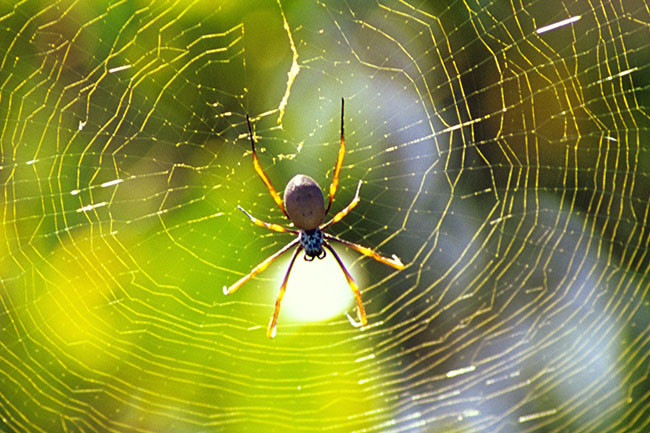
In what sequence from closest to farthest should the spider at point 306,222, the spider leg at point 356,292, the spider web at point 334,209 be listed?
the spider web at point 334,209 → the spider at point 306,222 → the spider leg at point 356,292

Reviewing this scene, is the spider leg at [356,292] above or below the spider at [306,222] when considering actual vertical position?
below

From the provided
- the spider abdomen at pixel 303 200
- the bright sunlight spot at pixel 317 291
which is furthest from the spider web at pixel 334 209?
the spider abdomen at pixel 303 200

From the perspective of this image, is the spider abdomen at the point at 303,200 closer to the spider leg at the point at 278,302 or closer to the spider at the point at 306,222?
the spider at the point at 306,222

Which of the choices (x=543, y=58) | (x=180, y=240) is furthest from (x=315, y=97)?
(x=543, y=58)

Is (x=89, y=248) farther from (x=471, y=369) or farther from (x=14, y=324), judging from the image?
(x=471, y=369)

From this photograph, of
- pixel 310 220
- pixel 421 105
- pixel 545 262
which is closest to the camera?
pixel 310 220

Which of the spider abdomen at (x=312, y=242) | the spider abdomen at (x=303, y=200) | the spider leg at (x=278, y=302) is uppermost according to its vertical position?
the spider abdomen at (x=312, y=242)

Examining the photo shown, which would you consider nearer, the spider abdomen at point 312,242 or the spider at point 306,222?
the spider at point 306,222

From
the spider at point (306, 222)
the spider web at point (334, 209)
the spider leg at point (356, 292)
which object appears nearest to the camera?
the spider web at point (334, 209)
